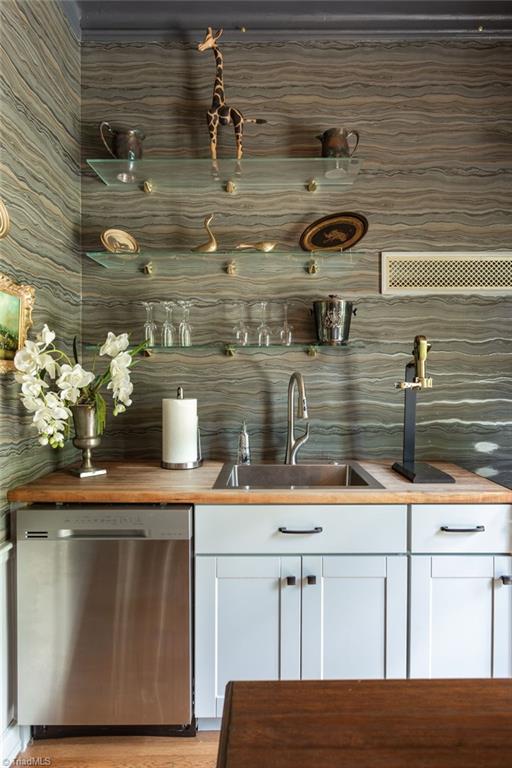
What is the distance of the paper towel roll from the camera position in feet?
6.64

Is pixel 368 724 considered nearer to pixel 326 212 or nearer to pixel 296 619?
pixel 296 619

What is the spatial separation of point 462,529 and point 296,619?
0.66 m

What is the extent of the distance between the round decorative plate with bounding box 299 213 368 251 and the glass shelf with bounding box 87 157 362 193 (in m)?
0.19

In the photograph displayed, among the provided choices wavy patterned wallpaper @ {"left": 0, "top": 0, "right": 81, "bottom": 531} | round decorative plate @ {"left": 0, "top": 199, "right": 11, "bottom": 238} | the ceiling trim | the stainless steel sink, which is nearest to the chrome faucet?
the stainless steel sink

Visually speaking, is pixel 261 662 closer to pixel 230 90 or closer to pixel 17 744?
pixel 17 744

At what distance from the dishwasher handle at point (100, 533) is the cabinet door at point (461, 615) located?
3.19ft

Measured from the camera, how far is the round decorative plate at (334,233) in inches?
86.8

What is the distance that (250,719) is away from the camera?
2.24 feet

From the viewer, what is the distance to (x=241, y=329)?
7.57ft

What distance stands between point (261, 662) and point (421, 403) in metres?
1.34

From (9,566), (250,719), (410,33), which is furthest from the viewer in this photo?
(410,33)

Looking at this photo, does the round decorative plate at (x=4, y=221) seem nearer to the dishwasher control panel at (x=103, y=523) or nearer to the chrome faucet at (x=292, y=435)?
the dishwasher control panel at (x=103, y=523)

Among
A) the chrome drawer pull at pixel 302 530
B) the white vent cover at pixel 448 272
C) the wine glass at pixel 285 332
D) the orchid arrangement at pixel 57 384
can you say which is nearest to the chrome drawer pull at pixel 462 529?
the chrome drawer pull at pixel 302 530

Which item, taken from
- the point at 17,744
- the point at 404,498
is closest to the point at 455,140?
the point at 404,498
